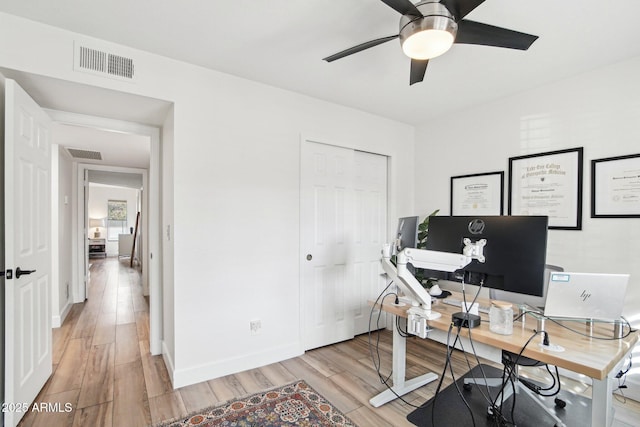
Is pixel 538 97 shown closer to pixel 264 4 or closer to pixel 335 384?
pixel 264 4

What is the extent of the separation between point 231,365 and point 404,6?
2746 mm

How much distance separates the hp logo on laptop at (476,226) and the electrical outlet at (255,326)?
75.5 inches

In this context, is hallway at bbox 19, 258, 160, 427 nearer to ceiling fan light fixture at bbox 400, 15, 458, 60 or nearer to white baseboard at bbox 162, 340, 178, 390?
white baseboard at bbox 162, 340, 178, 390

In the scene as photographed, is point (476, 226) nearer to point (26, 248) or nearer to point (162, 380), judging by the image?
point (162, 380)

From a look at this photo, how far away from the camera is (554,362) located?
51.4 inches

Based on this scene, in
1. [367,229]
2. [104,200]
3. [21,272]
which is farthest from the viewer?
[104,200]

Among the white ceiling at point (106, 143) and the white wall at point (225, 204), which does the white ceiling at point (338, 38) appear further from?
the white ceiling at point (106, 143)

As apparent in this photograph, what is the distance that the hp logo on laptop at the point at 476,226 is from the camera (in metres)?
1.63

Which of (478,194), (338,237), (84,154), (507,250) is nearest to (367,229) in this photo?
(338,237)

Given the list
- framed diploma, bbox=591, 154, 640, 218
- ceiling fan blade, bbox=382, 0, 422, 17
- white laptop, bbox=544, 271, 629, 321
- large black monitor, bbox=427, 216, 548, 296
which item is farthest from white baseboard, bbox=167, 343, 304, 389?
framed diploma, bbox=591, 154, 640, 218

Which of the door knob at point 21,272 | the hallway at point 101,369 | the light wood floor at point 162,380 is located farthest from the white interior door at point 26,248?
the light wood floor at point 162,380

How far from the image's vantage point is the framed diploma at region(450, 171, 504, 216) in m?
3.06

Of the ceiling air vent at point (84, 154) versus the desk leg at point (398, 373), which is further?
the ceiling air vent at point (84, 154)

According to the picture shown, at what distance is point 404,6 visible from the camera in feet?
4.57
